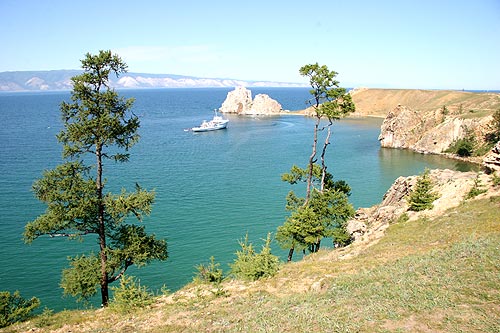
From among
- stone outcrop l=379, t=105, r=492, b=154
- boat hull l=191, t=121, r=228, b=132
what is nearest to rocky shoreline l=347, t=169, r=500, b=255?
stone outcrop l=379, t=105, r=492, b=154

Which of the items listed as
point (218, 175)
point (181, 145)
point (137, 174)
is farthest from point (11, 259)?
point (181, 145)

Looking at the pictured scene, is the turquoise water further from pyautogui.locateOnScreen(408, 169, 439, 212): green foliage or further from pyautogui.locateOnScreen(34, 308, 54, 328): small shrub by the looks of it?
pyautogui.locateOnScreen(408, 169, 439, 212): green foliage

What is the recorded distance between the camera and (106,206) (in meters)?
19.8

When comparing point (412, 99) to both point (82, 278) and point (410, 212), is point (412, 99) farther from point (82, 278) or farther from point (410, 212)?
point (82, 278)

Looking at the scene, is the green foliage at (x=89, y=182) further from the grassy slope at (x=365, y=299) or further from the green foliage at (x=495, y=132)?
the green foliage at (x=495, y=132)

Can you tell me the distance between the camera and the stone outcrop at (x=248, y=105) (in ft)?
599

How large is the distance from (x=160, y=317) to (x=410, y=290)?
944 centimetres

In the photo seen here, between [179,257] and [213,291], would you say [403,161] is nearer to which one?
[179,257]

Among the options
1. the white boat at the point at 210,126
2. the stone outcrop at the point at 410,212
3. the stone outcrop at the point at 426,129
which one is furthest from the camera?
the white boat at the point at 210,126

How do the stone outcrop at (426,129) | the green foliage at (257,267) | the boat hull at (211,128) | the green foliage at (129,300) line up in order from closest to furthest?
the green foliage at (129,300) < the green foliage at (257,267) < the stone outcrop at (426,129) < the boat hull at (211,128)

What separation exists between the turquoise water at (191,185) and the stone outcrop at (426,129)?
525cm

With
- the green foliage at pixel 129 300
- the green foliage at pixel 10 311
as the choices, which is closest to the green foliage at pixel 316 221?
the green foliage at pixel 129 300

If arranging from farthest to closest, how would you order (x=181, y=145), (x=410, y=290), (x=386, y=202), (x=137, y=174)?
(x=181, y=145) < (x=137, y=174) < (x=386, y=202) < (x=410, y=290)

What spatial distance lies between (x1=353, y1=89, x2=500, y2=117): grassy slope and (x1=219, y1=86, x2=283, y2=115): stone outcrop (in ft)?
134
